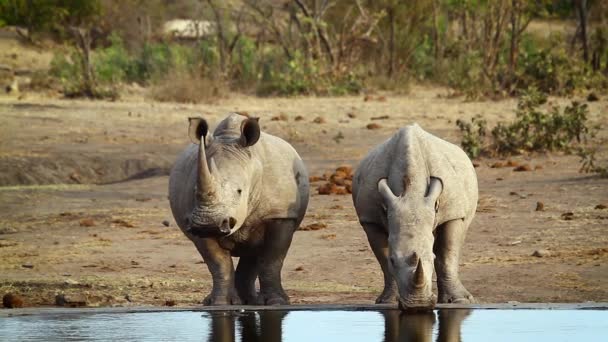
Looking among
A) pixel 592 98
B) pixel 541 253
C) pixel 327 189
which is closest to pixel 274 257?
pixel 541 253

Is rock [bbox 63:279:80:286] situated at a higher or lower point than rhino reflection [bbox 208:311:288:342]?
lower

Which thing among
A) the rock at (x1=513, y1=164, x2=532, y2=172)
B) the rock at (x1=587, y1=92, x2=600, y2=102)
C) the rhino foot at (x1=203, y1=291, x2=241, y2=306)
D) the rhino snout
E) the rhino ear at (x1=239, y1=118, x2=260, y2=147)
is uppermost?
the rhino ear at (x1=239, y1=118, x2=260, y2=147)

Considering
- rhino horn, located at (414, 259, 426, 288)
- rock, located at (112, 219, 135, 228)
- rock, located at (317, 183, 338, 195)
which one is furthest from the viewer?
rock, located at (317, 183, 338, 195)

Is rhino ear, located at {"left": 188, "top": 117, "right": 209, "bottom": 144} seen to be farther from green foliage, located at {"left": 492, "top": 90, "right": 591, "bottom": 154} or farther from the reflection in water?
green foliage, located at {"left": 492, "top": 90, "right": 591, "bottom": 154}

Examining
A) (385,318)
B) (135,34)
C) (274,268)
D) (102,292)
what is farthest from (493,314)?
(135,34)

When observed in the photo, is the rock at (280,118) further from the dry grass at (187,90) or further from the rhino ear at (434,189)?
the rhino ear at (434,189)

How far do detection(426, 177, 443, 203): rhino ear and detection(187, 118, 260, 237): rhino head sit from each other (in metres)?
1.06

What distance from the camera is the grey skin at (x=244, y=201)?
25.4ft

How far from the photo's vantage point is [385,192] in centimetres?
734

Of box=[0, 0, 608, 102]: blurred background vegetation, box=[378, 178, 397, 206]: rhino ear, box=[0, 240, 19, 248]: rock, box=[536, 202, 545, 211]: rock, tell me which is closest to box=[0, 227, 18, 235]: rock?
box=[0, 240, 19, 248]: rock

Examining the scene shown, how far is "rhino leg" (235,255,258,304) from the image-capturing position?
8656 millimetres

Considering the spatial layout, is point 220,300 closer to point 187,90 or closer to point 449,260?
point 449,260

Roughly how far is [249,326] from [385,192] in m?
1.01

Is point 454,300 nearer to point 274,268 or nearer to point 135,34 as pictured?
point 274,268
